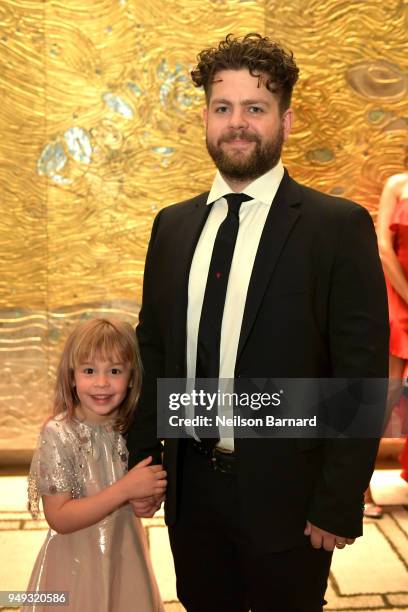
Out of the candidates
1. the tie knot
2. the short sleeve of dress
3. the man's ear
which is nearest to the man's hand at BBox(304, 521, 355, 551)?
the short sleeve of dress

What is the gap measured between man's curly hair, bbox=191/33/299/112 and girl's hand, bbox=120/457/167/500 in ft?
3.06

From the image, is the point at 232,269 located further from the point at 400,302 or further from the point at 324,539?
the point at 400,302

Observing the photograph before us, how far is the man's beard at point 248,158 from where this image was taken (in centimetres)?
148

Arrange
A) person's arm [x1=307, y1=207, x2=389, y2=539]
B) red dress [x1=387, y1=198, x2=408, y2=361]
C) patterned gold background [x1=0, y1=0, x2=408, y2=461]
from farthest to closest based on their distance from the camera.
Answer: patterned gold background [x1=0, y1=0, x2=408, y2=461] < red dress [x1=387, y1=198, x2=408, y2=361] < person's arm [x1=307, y1=207, x2=389, y2=539]

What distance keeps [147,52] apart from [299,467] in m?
2.64

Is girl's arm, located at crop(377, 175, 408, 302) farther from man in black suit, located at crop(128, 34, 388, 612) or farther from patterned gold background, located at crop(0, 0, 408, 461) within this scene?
man in black suit, located at crop(128, 34, 388, 612)

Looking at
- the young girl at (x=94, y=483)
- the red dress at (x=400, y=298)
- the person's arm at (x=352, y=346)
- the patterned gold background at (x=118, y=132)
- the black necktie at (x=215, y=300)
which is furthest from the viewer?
the patterned gold background at (x=118, y=132)

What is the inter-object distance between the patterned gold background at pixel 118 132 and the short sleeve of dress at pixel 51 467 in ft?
6.52

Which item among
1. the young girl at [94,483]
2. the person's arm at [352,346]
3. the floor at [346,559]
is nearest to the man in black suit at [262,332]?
the person's arm at [352,346]

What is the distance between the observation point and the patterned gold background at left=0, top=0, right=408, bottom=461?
3.41m

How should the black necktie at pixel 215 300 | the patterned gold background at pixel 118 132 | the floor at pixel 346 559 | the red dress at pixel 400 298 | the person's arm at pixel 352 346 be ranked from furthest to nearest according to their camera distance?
1. the patterned gold background at pixel 118 132
2. the red dress at pixel 400 298
3. the floor at pixel 346 559
4. the black necktie at pixel 215 300
5. the person's arm at pixel 352 346

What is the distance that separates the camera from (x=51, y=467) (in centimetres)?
164

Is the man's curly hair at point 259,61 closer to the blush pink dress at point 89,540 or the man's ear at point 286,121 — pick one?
the man's ear at point 286,121

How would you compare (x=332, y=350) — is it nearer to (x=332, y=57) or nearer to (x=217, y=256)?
(x=217, y=256)
